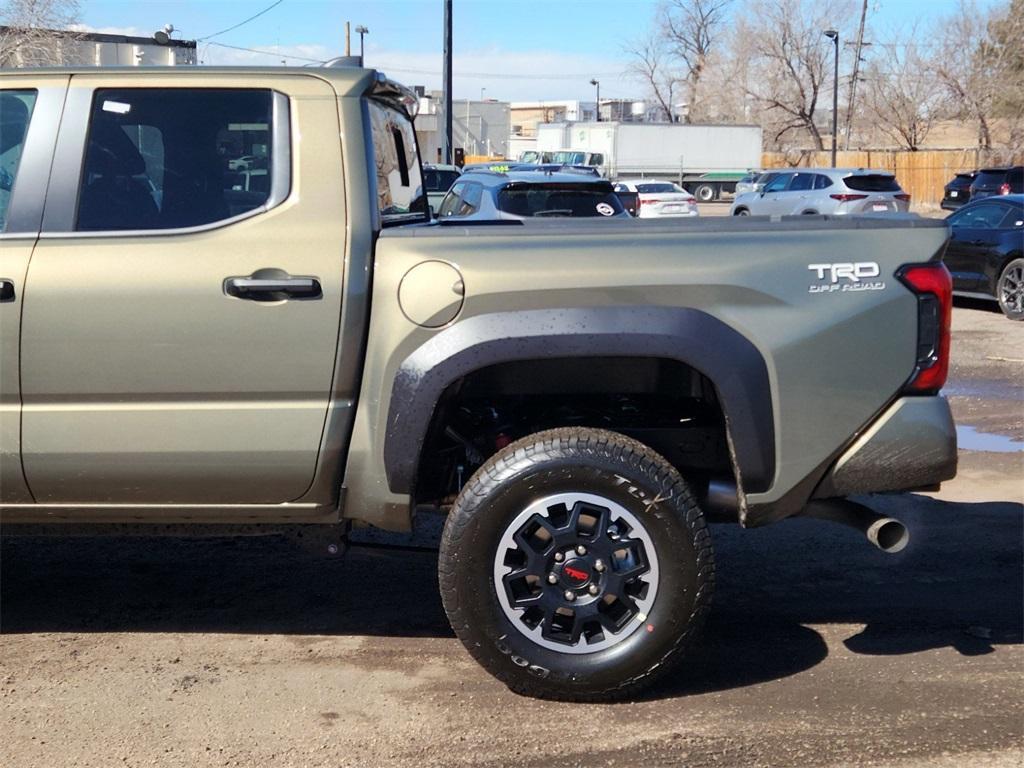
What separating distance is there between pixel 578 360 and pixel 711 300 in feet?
1.76

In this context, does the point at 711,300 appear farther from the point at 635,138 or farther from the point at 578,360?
the point at 635,138

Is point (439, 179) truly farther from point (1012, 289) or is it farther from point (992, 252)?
point (1012, 289)

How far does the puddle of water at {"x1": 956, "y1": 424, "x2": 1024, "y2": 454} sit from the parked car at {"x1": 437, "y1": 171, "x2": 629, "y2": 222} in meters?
4.59

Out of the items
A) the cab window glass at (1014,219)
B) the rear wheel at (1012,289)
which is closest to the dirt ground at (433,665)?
the rear wheel at (1012,289)

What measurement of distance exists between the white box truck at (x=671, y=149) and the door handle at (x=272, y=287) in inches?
1876

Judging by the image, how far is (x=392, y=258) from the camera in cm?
387

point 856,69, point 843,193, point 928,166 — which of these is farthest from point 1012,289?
point 856,69

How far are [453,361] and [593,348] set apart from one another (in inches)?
17.7

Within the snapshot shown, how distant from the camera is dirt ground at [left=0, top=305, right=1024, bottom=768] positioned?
3.66 meters

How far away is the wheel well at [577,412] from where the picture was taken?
13.6ft

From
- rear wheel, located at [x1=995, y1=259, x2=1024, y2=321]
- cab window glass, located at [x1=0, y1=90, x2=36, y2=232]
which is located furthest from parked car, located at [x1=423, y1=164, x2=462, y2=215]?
cab window glass, located at [x1=0, y1=90, x2=36, y2=232]

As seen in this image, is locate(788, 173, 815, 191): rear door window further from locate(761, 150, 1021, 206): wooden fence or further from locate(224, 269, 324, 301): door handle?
locate(224, 269, 324, 301): door handle

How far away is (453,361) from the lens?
3.80m

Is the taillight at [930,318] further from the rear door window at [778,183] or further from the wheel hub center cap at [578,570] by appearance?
the rear door window at [778,183]
